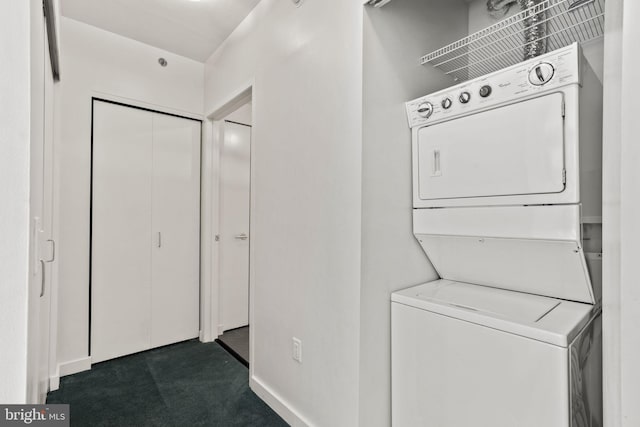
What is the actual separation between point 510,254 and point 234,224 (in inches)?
102

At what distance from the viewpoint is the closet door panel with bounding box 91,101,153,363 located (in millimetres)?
2574

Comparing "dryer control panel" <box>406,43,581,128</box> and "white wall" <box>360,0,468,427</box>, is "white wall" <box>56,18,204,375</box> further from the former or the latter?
"dryer control panel" <box>406,43,581,128</box>

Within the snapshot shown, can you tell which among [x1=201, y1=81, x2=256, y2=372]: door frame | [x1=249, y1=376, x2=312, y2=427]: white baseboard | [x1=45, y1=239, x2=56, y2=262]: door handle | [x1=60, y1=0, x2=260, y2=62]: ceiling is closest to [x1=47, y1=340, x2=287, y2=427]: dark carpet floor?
[x1=249, y1=376, x2=312, y2=427]: white baseboard

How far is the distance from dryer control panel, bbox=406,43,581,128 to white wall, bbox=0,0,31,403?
1389mm

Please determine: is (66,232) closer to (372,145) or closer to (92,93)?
(92,93)

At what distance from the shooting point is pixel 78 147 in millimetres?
2473

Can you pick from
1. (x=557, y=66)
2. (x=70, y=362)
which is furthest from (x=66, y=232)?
(x=557, y=66)

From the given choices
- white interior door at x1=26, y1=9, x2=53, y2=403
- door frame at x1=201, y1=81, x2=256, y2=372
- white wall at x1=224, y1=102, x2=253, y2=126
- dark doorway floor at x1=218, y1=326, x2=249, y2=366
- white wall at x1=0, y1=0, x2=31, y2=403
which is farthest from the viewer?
white wall at x1=224, y1=102, x2=253, y2=126

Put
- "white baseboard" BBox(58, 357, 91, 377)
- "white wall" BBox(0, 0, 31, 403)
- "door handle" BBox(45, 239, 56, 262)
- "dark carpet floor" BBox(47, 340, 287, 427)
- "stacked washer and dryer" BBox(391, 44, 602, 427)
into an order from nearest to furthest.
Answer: "white wall" BBox(0, 0, 31, 403)
"stacked washer and dryer" BBox(391, 44, 602, 427)
"dark carpet floor" BBox(47, 340, 287, 427)
"door handle" BBox(45, 239, 56, 262)
"white baseboard" BBox(58, 357, 91, 377)

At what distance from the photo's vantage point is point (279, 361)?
1.96m

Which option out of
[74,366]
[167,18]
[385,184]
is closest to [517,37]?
[385,184]

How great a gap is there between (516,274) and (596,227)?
33 cm

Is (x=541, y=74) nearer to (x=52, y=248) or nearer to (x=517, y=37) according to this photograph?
(x=517, y=37)

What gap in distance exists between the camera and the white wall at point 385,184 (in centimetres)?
142
